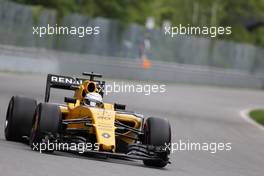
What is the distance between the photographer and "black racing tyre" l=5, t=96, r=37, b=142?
44.8 ft

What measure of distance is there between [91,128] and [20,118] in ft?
4.45

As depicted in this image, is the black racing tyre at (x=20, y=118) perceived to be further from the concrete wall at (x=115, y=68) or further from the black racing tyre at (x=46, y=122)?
the concrete wall at (x=115, y=68)

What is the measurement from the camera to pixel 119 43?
152ft

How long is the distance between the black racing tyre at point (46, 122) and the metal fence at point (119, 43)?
24290mm

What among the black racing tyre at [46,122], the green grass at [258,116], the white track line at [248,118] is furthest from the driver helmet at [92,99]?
the green grass at [258,116]

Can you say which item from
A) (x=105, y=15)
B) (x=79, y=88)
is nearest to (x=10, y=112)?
(x=79, y=88)

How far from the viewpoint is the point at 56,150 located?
12.8 metres

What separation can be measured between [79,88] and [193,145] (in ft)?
14.1

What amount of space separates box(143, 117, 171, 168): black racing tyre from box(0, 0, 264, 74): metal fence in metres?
24.1

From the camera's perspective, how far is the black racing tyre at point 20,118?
1364cm

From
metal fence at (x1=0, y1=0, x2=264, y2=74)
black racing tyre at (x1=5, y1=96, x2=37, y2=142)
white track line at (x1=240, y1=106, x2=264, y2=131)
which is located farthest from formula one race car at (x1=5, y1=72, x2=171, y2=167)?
metal fence at (x1=0, y1=0, x2=264, y2=74)

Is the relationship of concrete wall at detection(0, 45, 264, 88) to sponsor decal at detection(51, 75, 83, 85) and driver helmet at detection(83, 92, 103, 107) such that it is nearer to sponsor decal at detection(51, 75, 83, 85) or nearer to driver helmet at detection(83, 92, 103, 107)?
sponsor decal at detection(51, 75, 83, 85)

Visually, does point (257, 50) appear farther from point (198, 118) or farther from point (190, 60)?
point (198, 118)

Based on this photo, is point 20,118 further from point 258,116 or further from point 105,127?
point 258,116
